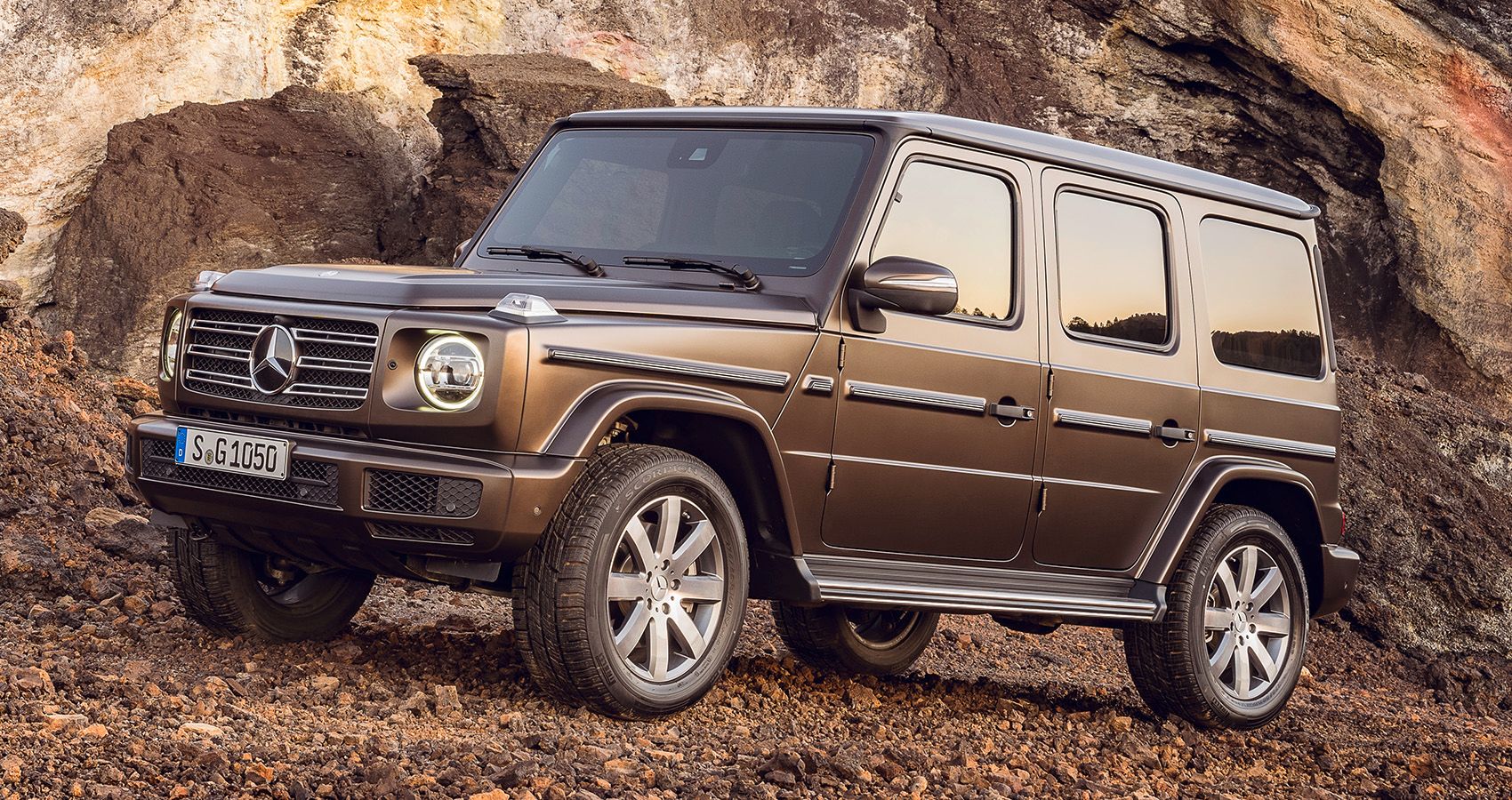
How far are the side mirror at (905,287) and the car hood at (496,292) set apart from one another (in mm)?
198

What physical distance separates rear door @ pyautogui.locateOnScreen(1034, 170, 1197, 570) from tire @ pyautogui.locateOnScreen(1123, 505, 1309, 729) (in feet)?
1.09

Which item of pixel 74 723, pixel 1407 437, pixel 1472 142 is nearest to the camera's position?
pixel 74 723

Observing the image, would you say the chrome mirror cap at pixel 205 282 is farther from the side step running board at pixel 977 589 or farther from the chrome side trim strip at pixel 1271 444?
the chrome side trim strip at pixel 1271 444

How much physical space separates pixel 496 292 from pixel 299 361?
0.60 metres

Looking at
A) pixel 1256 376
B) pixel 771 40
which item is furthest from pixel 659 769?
pixel 771 40

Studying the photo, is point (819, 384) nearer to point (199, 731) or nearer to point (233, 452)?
point (233, 452)

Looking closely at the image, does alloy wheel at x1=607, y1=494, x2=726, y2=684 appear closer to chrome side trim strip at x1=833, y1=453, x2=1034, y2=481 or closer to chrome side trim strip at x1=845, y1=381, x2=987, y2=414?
chrome side trim strip at x1=833, y1=453, x2=1034, y2=481

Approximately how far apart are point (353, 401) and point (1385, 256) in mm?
13992

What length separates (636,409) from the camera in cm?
472

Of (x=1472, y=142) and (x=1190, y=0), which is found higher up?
(x=1190, y=0)

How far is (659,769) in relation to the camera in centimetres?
436

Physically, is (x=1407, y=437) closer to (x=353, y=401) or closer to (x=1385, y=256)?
(x=1385, y=256)

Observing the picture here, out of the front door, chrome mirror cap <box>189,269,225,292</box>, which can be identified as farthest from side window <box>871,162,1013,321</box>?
chrome mirror cap <box>189,269,225,292</box>

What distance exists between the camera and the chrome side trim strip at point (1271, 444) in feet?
21.8
